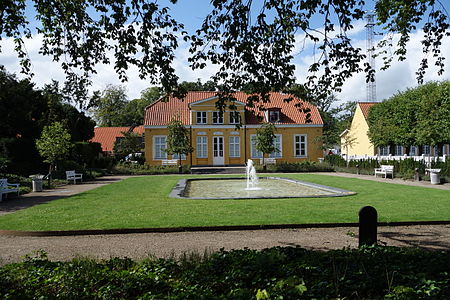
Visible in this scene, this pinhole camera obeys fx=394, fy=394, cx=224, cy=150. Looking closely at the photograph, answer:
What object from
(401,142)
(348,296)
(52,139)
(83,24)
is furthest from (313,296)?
(401,142)

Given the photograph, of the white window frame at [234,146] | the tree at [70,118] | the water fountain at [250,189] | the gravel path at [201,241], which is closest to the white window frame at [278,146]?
the white window frame at [234,146]

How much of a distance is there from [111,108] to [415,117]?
51573 mm

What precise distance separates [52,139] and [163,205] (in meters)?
12.9

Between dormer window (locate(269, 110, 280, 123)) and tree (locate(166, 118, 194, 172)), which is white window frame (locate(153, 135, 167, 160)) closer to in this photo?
tree (locate(166, 118, 194, 172))

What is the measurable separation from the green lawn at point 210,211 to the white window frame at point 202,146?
2625cm

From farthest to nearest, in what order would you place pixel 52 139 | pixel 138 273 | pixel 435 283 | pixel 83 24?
A: 1. pixel 52 139
2. pixel 83 24
3. pixel 138 273
4. pixel 435 283

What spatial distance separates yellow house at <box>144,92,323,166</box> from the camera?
40.8 meters

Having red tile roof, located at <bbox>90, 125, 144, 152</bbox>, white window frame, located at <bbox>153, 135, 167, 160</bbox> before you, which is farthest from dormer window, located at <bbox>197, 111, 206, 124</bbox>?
red tile roof, located at <bbox>90, 125, 144, 152</bbox>

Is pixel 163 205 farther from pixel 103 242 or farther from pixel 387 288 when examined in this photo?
pixel 387 288

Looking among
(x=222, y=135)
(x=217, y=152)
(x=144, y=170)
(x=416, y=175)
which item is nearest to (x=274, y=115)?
(x=222, y=135)

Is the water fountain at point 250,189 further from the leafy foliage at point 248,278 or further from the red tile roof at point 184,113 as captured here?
the red tile roof at point 184,113

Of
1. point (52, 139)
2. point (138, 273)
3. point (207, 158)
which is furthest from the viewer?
point (207, 158)

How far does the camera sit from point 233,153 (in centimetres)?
4172

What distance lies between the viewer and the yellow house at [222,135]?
134 ft
